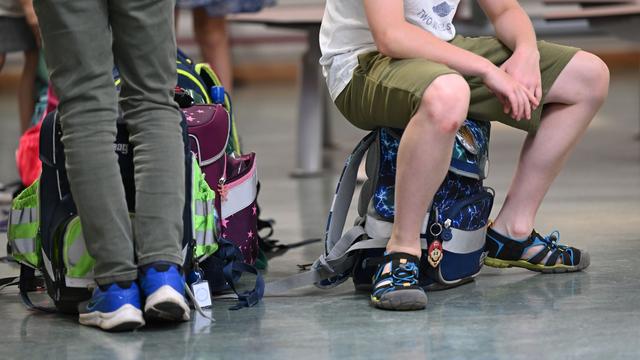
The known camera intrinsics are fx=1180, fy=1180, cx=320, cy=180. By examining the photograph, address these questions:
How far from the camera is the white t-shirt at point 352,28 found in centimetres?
255

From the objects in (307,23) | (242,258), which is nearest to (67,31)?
(242,258)

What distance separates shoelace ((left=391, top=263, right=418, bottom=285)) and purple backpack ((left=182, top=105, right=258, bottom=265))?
0.42 metres

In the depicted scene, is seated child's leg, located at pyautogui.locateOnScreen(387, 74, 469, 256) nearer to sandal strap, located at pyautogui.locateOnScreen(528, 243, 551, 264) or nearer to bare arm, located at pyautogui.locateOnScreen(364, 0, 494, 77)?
bare arm, located at pyautogui.locateOnScreen(364, 0, 494, 77)

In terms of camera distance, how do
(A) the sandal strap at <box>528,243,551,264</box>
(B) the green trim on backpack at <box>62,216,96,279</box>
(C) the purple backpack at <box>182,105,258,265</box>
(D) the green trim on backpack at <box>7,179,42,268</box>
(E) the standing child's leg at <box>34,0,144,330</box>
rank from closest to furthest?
1. (E) the standing child's leg at <box>34,0,144,330</box>
2. (B) the green trim on backpack at <box>62,216,96,279</box>
3. (D) the green trim on backpack at <box>7,179,42,268</box>
4. (C) the purple backpack at <box>182,105,258,265</box>
5. (A) the sandal strap at <box>528,243,551,264</box>

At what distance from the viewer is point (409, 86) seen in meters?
2.37

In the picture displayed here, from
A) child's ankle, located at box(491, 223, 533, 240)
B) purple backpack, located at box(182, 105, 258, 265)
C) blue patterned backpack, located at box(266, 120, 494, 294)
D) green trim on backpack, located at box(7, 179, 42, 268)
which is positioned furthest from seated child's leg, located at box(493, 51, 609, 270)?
green trim on backpack, located at box(7, 179, 42, 268)

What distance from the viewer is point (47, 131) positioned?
231cm

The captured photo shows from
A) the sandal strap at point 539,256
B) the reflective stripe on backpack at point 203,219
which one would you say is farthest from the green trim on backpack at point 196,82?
the sandal strap at point 539,256

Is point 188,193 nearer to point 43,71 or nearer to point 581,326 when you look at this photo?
point 581,326

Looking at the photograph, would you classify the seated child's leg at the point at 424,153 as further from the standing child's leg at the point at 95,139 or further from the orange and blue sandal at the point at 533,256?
the standing child's leg at the point at 95,139

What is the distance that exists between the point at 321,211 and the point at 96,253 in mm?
1502

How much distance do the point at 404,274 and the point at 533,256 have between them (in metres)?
0.42

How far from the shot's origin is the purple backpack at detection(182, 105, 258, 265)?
8.32ft

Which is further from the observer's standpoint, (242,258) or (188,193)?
(242,258)
